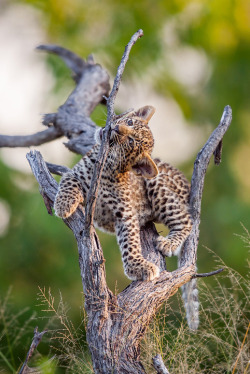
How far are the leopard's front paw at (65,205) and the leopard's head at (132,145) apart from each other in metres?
0.66

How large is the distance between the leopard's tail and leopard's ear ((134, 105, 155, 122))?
187cm

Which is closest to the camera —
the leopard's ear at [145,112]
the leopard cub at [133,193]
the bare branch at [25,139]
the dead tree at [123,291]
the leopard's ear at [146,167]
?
the dead tree at [123,291]

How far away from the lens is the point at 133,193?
7332 millimetres

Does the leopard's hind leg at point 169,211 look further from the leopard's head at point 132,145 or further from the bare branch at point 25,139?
the bare branch at point 25,139

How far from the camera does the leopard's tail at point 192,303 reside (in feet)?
21.4

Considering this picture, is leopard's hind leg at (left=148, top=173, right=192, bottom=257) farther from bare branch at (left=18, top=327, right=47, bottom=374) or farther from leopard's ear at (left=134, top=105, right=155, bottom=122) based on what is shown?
bare branch at (left=18, top=327, right=47, bottom=374)

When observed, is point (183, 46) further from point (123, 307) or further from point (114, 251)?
→ point (123, 307)

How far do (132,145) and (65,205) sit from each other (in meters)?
0.92

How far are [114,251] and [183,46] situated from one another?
9.26 metres

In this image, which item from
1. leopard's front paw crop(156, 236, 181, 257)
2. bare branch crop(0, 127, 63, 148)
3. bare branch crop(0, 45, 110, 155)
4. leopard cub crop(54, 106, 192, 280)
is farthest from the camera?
bare branch crop(0, 127, 63, 148)

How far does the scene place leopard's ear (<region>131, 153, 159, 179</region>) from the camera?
21.5 feet

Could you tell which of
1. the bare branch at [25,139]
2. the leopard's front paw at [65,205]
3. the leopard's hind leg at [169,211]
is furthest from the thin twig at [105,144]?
the bare branch at [25,139]

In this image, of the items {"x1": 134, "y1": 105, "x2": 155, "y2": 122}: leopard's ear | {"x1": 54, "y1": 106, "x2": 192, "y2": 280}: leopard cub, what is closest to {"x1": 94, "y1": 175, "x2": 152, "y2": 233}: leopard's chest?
{"x1": 54, "y1": 106, "x2": 192, "y2": 280}: leopard cub

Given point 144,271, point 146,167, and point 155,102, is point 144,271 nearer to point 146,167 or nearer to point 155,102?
point 146,167
